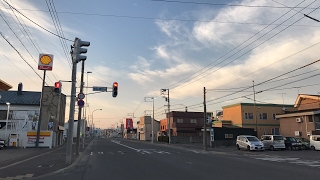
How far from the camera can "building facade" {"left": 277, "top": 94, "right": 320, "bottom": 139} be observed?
135 ft

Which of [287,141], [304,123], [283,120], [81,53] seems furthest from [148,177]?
[283,120]

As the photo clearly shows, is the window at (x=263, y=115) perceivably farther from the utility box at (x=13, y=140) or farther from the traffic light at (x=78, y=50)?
the traffic light at (x=78, y=50)

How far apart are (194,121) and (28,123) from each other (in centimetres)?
4712

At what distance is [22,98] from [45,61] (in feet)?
60.8

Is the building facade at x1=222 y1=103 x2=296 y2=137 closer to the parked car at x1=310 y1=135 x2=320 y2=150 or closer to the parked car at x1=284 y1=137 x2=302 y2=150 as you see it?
the parked car at x1=284 y1=137 x2=302 y2=150

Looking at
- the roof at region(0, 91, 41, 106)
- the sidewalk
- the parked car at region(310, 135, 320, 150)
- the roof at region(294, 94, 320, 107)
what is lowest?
the sidewalk

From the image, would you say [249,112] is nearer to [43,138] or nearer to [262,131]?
[262,131]

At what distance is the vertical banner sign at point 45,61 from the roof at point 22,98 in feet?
50.6

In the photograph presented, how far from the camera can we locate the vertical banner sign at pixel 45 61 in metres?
26.7

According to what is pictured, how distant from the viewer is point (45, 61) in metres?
27.4

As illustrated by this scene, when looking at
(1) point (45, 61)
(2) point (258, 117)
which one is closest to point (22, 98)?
(1) point (45, 61)

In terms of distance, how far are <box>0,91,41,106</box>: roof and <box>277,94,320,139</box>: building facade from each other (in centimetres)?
4063

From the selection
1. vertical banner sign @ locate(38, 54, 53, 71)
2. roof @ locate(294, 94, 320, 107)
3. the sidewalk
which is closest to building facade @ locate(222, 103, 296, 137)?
roof @ locate(294, 94, 320, 107)

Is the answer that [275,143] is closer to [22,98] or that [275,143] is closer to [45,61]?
[45,61]
